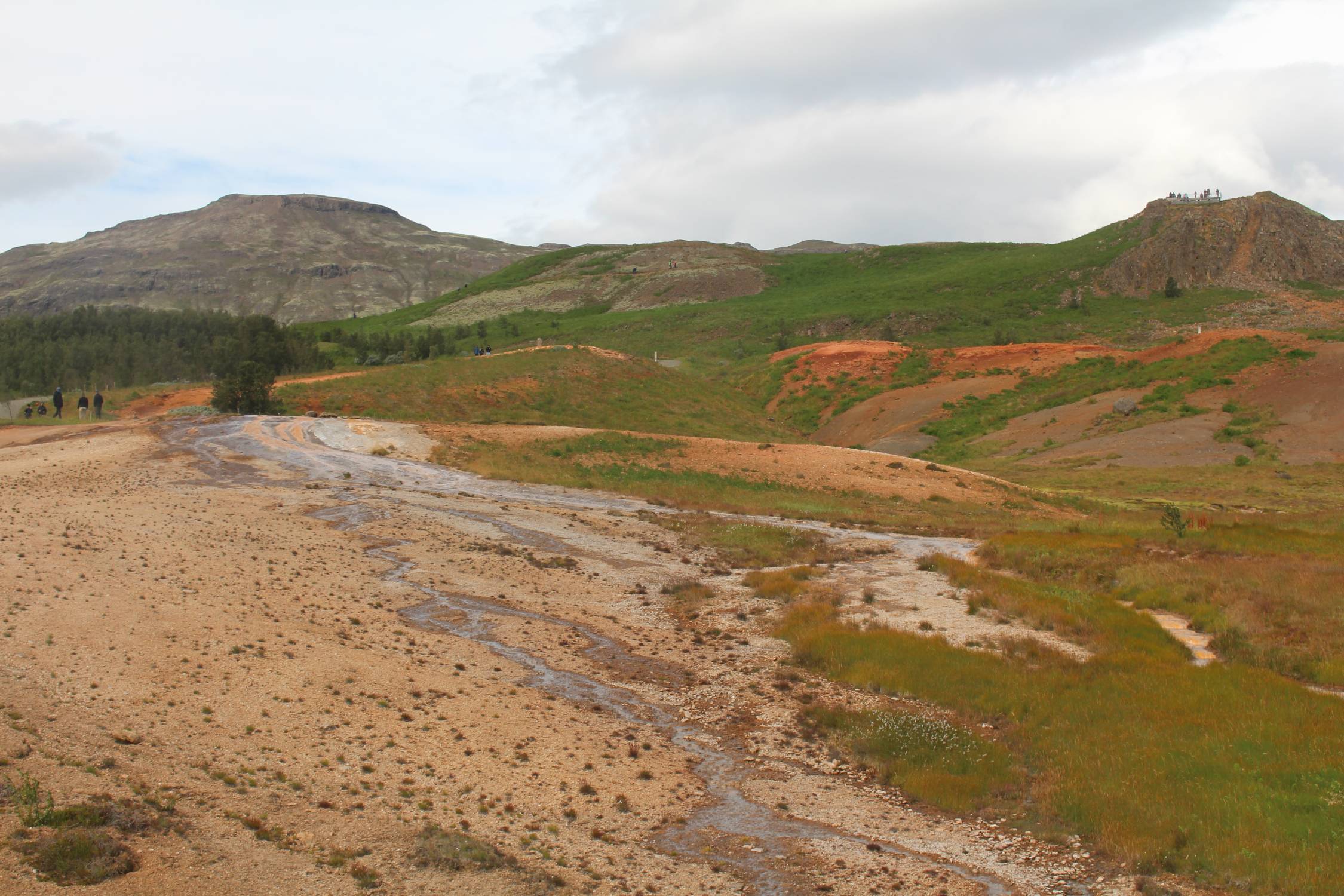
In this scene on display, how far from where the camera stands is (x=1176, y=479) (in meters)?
43.9

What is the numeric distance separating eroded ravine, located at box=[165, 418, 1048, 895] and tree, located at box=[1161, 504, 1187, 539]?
5998 millimetres

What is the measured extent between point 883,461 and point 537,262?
135854 millimetres

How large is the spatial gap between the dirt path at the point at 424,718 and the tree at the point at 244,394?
75.1ft

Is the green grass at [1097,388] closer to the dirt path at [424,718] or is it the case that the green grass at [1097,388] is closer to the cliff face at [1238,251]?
the cliff face at [1238,251]

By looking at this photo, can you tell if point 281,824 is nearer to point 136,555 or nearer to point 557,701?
point 557,701

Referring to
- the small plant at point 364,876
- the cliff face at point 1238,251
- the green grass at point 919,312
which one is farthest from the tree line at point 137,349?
the cliff face at point 1238,251

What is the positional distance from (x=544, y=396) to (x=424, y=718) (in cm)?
4386

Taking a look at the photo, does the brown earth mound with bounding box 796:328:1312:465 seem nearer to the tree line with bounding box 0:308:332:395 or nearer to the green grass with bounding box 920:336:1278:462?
the green grass with bounding box 920:336:1278:462

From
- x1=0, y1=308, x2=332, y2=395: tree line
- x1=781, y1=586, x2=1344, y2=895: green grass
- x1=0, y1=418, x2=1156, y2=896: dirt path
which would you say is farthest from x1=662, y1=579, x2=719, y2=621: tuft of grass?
x1=0, y1=308, x2=332, y2=395: tree line

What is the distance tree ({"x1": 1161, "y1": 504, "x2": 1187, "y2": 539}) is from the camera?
1070 inches

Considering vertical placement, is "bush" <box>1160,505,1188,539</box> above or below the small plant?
above

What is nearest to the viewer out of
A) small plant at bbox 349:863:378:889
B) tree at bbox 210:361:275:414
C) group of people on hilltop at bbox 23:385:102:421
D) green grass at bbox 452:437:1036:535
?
small plant at bbox 349:863:378:889

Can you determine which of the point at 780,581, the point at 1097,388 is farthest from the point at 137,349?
the point at 780,581

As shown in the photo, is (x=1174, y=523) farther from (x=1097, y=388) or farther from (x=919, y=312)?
(x=919, y=312)
